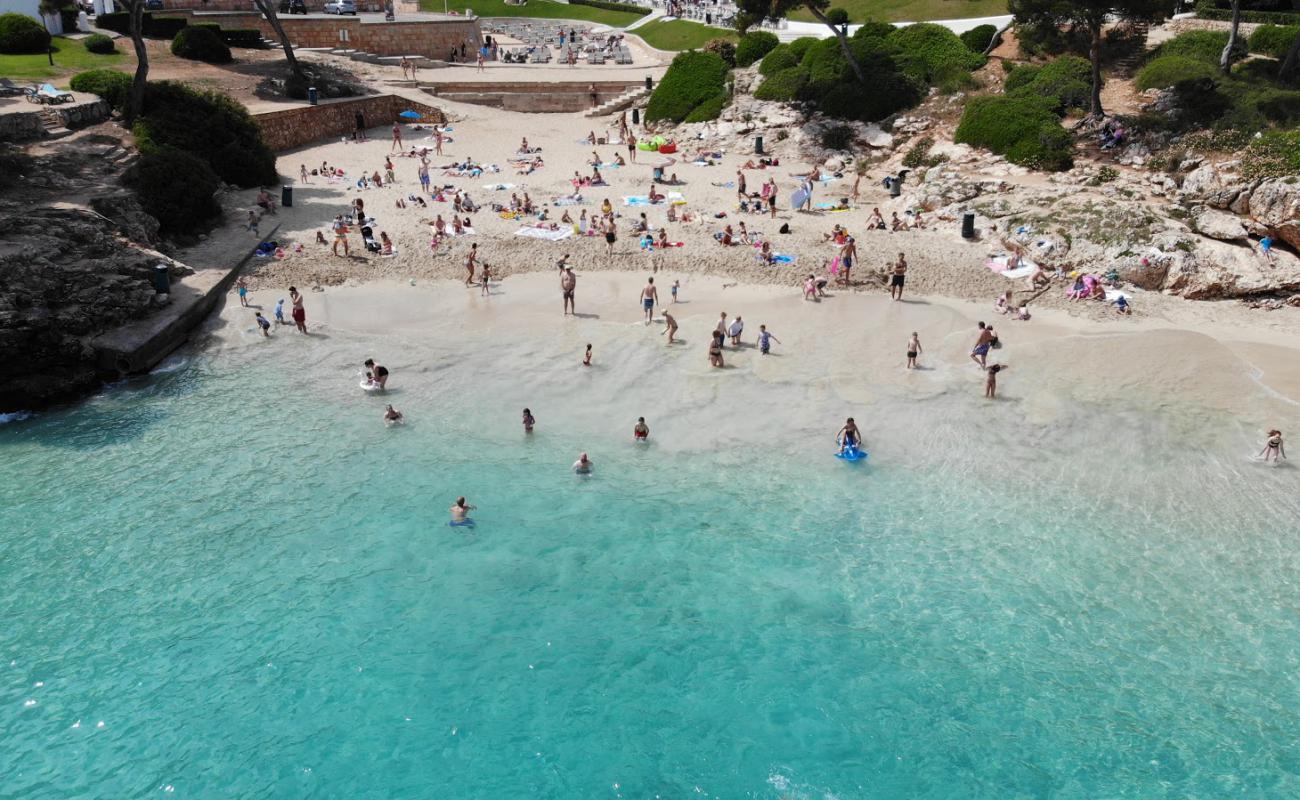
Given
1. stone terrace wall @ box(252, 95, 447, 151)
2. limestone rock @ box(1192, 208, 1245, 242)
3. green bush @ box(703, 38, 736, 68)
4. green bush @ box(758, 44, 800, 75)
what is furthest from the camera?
green bush @ box(703, 38, 736, 68)

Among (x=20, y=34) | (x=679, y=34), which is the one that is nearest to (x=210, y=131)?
(x=20, y=34)

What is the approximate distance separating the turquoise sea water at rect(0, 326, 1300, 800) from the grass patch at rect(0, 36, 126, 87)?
2459 cm

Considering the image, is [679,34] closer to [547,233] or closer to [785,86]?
[785,86]

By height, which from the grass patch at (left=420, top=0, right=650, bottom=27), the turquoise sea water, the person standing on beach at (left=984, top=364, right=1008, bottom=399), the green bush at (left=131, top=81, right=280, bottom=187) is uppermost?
the grass patch at (left=420, top=0, right=650, bottom=27)

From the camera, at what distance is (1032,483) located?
60.2 feet

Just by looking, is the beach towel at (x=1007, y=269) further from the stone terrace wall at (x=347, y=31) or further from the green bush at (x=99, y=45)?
the stone terrace wall at (x=347, y=31)

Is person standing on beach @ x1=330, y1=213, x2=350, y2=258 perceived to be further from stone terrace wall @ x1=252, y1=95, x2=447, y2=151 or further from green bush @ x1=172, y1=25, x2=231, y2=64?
green bush @ x1=172, y1=25, x2=231, y2=64

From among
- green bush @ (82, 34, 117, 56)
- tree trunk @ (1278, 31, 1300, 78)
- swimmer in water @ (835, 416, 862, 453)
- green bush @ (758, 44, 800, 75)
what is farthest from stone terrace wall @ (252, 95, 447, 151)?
tree trunk @ (1278, 31, 1300, 78)

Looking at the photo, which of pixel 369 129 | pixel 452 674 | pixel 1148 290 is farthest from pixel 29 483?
pixel 369 129

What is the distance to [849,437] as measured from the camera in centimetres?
1916

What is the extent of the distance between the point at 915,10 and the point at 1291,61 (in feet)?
71.3

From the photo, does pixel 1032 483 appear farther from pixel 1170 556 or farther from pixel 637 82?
pixel 637 82

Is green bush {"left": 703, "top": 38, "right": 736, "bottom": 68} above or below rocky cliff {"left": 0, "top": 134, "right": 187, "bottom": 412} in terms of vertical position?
above

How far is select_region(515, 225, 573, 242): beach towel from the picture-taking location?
31.0 metres
